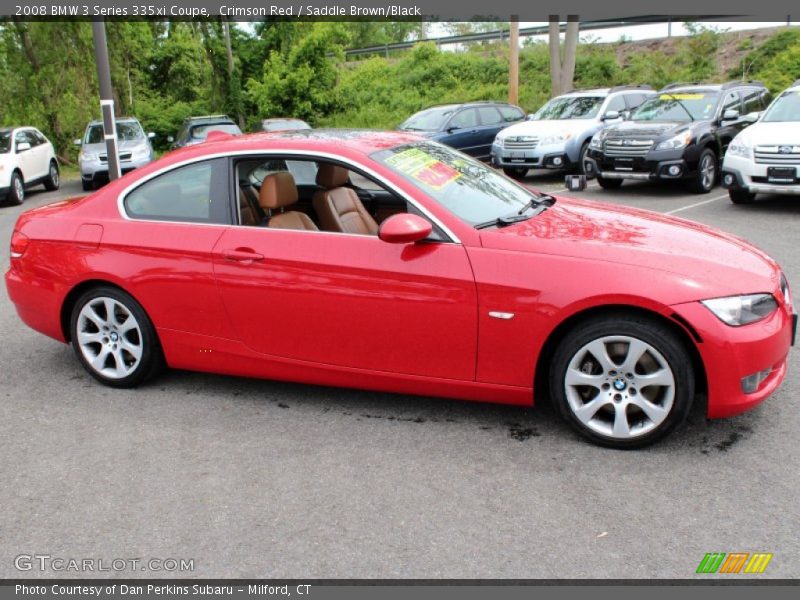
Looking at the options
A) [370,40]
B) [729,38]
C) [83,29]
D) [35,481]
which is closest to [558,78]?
[729,38]

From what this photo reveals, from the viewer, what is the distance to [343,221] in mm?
4871

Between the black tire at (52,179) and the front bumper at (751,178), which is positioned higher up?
the front bumper at (751,178)

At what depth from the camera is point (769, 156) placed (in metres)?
10.7

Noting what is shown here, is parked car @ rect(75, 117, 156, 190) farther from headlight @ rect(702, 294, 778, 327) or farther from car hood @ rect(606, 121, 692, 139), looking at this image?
headlight @ rect(702, 294, 778, 327)

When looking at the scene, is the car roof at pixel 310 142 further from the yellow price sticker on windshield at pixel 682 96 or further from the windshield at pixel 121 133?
the windshield at pixel 121 133

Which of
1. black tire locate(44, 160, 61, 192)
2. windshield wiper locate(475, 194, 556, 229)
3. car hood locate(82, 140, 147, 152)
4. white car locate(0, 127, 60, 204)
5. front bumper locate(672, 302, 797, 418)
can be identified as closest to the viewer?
front bumper locate(672, 302, 797, 418)

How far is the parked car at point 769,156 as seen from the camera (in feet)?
34.7

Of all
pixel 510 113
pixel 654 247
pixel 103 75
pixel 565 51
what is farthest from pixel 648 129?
pixel 565 51

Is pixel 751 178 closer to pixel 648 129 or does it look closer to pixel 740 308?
pixel 648 129

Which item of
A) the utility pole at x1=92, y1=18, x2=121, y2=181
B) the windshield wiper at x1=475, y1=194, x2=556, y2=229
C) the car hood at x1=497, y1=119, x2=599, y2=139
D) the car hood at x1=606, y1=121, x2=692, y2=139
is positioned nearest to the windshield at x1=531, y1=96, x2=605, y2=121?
the car hood at x1=497, y1=119, x2=599, y2=139

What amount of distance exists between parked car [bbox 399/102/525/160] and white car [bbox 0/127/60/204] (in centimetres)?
805

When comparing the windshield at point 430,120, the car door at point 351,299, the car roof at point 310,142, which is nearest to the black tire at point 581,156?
the windshield at point 430,120

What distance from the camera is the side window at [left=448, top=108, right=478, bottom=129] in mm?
17609

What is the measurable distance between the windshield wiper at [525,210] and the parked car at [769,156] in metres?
6.83
